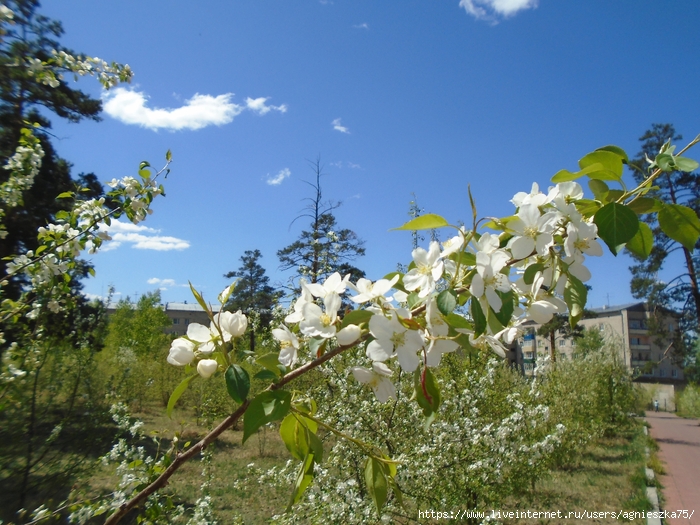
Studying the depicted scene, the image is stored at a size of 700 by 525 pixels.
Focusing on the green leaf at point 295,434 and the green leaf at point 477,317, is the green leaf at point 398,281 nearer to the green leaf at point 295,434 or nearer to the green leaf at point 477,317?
the green leaf at point 477,317

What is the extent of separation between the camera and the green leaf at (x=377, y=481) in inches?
26.3

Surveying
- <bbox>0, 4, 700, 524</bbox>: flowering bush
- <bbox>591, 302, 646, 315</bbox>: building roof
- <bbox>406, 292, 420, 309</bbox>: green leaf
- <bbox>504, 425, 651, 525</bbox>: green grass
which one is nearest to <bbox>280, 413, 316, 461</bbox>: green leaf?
<bbox>0, 4, 700, 524</bbox>: flowering bush

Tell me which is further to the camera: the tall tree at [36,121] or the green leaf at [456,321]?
the tall tree at [36,121]

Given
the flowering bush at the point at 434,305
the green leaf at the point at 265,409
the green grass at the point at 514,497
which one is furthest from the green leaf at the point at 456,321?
the green grass at the point at 514,497

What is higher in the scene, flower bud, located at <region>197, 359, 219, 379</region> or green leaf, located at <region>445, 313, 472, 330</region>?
green leaf, located at <region>445, 313, 472, 330</region>

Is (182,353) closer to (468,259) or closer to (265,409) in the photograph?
(265,409)

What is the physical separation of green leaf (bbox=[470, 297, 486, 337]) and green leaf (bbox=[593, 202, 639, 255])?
7.3 inches

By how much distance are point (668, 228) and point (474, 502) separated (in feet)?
13.3

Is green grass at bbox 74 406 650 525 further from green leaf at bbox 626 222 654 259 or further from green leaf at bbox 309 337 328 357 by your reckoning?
green leaf at bbox 626 222 654 259

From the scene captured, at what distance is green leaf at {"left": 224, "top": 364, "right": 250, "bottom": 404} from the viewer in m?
0.58

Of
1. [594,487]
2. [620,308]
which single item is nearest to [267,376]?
[594,487]

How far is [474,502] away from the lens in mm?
4035

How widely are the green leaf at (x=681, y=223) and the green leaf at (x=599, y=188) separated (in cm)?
8

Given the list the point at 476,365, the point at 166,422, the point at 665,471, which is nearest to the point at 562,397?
the point at 665,471
